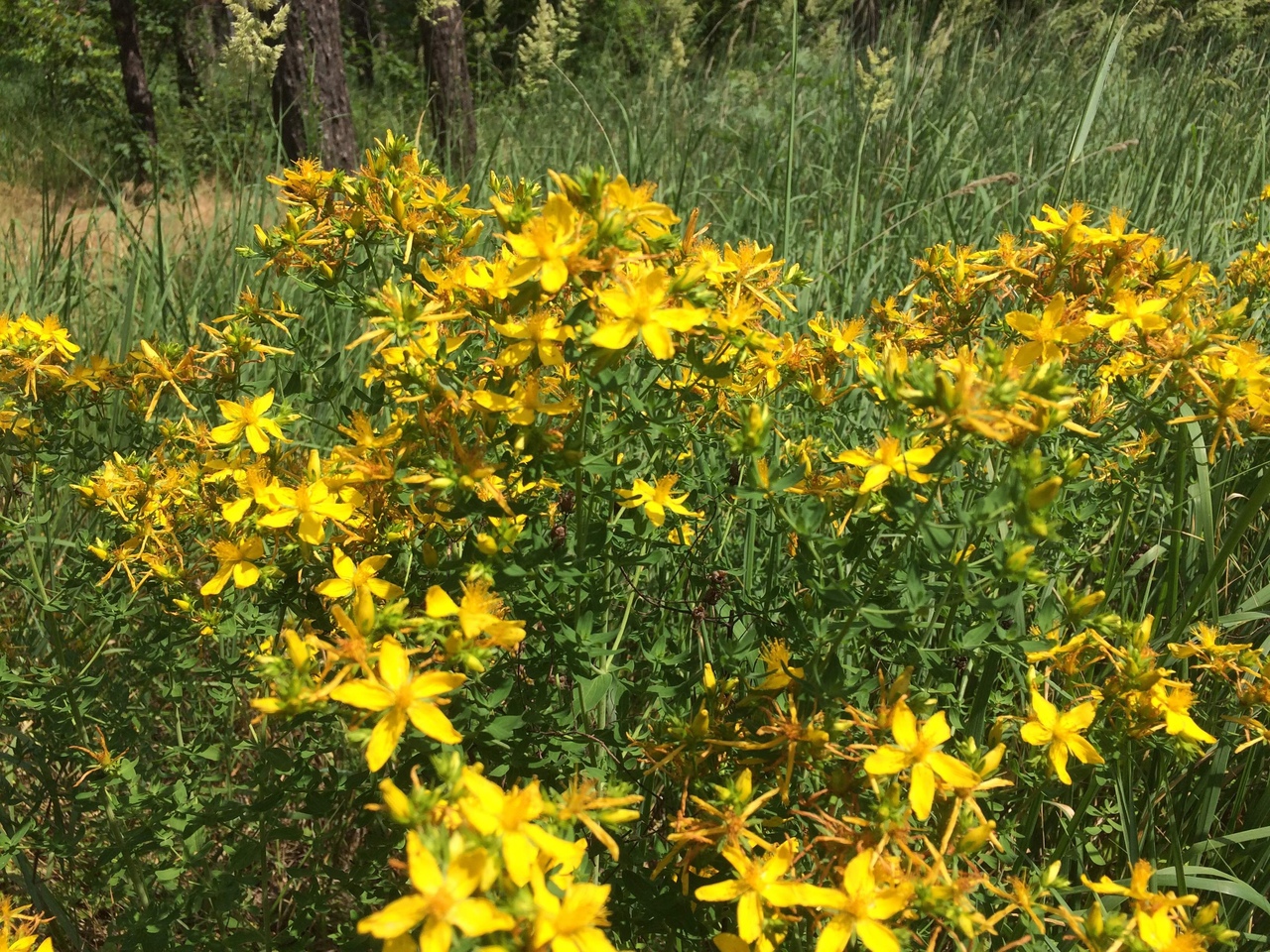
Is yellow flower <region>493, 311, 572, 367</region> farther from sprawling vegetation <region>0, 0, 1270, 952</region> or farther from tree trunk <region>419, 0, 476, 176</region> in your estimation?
tree trunk <region>419, 0, 476, 176</region>

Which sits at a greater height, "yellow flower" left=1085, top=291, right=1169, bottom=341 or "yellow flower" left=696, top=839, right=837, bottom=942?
"yellow flower" left=1085, top=291, right=1169, bottom=341

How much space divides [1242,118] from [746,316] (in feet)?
13.2

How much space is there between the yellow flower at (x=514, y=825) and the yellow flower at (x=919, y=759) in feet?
1.17

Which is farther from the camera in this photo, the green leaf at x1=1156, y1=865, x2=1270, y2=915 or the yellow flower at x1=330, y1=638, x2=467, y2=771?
the green leaf at x1=1156, y1=865, x2=1270, y2=915

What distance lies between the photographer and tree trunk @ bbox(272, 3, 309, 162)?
11.8ft

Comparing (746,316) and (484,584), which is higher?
(746,316)

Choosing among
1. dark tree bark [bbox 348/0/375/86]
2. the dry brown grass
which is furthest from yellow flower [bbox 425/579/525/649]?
dark tree bark [bbox 348/0/375/86]

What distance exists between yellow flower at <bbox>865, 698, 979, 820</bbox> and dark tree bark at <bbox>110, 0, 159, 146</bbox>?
26.8 ft

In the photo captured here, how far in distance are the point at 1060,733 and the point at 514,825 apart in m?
0.76

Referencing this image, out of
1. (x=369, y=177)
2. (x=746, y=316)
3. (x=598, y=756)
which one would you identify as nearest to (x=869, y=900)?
(x=598, y=756)

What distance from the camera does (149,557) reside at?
1.39 meters

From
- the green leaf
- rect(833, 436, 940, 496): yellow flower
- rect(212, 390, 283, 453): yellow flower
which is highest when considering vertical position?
rect(833, 436, 940, 496): yellow flower

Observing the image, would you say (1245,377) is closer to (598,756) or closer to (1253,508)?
(1253,508)

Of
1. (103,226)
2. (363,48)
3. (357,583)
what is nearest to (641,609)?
(357,583)
